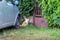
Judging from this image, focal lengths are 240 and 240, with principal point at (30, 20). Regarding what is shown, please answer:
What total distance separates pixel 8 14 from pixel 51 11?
205 centimetres

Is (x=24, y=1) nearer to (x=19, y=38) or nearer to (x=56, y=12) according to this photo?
(x=56, y=12)

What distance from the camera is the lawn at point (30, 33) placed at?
9.89 metres

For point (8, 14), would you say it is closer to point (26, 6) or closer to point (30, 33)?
point (30, 33)

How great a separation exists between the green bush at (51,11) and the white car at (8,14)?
1.38 metres

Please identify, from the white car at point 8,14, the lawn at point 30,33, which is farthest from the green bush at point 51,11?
the white car at point 8,14

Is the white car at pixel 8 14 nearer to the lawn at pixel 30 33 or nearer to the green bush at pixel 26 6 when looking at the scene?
the lawn at pixel 30 33

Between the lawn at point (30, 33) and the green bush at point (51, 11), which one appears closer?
the lawn at point (30, 33)

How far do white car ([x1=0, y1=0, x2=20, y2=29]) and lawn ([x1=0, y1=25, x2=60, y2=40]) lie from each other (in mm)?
392

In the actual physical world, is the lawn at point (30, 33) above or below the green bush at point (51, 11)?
below

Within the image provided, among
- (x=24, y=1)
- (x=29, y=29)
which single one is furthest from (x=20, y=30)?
(x=24, y=1)

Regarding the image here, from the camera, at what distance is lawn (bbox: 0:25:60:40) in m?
9.89

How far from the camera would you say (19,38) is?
32.3 ft

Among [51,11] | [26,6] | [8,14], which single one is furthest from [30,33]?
[26,6]

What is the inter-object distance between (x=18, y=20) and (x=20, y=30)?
1113mm
